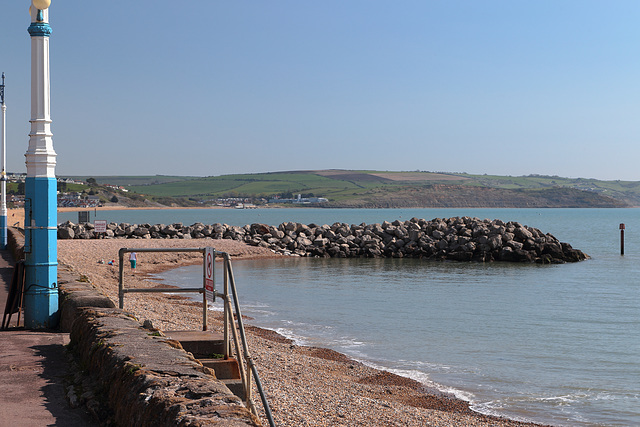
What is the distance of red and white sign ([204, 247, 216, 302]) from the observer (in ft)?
22.1

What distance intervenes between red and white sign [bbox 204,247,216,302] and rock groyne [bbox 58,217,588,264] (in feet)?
114

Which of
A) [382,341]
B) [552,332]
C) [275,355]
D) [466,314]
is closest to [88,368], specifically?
[275,355]

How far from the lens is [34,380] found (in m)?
6.04

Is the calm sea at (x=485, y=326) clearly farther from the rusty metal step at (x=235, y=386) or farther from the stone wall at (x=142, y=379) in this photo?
the stone wall at (x=142, y=379)

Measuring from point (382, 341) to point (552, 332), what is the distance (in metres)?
5.07

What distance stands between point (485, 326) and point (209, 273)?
12.8 metres

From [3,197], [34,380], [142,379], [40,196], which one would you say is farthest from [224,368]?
[3,197]

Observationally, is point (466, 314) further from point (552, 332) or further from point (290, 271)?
point (290, 271)

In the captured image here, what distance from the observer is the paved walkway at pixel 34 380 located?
5.07 m

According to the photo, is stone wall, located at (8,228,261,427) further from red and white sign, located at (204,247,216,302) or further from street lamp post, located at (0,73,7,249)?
street lamp post, located at (0,73,7,249)

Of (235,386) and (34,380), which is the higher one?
(34,380)

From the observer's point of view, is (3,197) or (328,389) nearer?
(328,389)

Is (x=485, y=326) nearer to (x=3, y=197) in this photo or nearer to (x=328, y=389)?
(x=328, y=389)

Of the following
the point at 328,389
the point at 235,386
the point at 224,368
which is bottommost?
the point at 328,389
